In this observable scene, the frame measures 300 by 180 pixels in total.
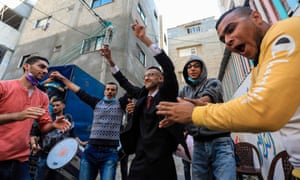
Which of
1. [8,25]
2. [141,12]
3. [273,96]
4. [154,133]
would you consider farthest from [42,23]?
[273,96]

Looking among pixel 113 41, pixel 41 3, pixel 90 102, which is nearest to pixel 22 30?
pixel 41 3

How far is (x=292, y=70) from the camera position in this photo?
0.62m

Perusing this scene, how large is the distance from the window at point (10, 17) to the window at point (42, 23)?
2.08 metres

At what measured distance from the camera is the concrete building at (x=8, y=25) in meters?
12.5

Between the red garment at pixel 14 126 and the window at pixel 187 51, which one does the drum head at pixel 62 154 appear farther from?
the window at pixel 187 51

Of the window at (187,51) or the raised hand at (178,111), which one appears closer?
the raised hand at (178,111)

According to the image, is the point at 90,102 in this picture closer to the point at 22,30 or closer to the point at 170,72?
the point at 170,72

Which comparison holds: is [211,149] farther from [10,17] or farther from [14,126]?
[10,17]

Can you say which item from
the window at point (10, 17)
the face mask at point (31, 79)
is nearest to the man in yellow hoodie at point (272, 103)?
the face mask at point (31, 79)

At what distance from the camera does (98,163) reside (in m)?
2.16

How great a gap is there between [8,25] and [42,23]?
117 inches

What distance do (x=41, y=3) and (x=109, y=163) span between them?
17704 mm

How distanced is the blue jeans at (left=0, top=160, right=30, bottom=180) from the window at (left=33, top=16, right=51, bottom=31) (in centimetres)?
1395

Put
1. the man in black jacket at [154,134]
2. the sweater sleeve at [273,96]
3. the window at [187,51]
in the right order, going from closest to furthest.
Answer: the sweater sleeve at [273,96], the man in black jacket at [154,134], the window at [187,51]
